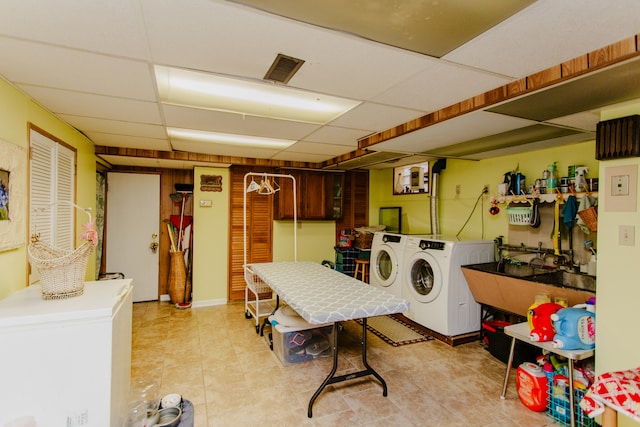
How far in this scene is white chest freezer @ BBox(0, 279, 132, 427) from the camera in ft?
4.65

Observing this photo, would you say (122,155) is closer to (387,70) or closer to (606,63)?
(387,70)

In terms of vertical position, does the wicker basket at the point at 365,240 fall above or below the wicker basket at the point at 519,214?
below

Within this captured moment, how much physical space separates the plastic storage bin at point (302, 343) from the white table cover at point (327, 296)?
457 millimetres

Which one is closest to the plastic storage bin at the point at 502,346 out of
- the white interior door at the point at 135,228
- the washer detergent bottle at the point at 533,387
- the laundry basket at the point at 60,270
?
the washer detergent bottle at the point at 533,387

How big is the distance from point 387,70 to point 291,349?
2593 millimetres

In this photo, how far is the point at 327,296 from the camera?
8.62ft

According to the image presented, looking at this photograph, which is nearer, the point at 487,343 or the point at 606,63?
the point at 606,63

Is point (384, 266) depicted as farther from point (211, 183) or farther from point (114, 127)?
point (114, 127)

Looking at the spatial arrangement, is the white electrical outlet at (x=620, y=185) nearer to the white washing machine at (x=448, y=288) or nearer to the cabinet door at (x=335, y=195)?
the white washing machine at (x=448, y=288)

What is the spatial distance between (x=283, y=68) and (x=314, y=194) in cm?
353

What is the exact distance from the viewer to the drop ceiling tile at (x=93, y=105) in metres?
2.18

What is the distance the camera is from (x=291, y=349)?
3.10 metres

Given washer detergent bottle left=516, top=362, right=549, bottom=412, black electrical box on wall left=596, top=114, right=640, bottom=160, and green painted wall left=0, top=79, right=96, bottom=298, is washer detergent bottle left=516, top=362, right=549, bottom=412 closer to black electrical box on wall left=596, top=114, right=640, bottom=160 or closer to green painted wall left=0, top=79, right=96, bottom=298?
black electrical box on wall left=596, top=114, right=640, bottom=160

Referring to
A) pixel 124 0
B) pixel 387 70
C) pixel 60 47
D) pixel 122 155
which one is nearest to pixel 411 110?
pixel 387 70
